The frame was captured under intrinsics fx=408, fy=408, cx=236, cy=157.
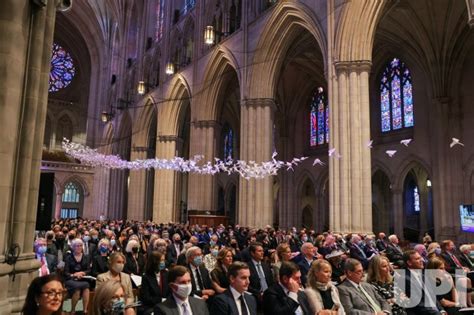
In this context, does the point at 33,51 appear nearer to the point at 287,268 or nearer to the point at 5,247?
the point at 5,247

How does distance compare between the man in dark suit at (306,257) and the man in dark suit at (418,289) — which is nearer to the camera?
the man in dark suit at (418,289)

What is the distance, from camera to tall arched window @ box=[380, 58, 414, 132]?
21.2 meters

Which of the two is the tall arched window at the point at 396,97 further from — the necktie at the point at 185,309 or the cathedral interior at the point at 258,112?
the necktie at the point at 185,309

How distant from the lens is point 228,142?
34.8 metres

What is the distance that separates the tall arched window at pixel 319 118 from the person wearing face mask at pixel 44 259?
2112 cm

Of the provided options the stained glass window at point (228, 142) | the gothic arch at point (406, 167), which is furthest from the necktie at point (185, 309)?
the stained glass window at point (228, 142)

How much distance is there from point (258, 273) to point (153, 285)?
1.78 metres

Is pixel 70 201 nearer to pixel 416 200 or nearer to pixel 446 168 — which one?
pixel 416 200

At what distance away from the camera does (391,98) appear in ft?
72.5

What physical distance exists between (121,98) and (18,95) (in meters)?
29.8

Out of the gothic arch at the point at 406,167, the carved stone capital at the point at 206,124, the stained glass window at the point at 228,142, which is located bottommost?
the gothic arch at the point at 406,167

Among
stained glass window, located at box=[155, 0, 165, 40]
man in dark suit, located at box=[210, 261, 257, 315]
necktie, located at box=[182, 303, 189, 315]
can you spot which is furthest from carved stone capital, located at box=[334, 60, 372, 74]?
stained glass window, located at box=[155, 0, 165, 40]

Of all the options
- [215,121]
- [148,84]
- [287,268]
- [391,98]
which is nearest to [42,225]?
[287,268]

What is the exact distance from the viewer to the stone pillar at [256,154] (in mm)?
17453
